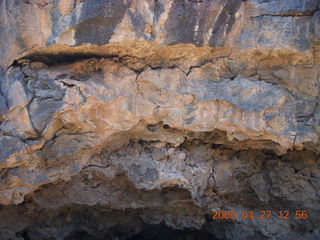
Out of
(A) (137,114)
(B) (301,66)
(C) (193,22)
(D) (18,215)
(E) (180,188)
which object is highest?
(C) (193,22)

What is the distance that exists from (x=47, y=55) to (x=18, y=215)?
144 centimetres

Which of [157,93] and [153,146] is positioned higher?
[157,93]

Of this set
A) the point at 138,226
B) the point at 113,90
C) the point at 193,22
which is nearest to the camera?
the point at 193,22

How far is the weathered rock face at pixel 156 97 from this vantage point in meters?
1.89

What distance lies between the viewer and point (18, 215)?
275 cm

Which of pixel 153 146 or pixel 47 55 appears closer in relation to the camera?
pixel 47 55

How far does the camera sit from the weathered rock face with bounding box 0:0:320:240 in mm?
1887

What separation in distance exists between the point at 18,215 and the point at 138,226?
46.9 inches

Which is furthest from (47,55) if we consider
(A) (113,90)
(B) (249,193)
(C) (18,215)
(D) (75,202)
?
(B) (249,193)

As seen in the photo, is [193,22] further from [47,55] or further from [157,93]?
[47,55]

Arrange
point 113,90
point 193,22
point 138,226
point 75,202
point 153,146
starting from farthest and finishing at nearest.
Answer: point 138,226
point 75,202
point 153,146
point 113,90
point 193,22

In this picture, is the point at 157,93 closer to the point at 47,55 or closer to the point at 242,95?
the point at 242,95

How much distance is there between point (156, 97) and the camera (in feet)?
6.90

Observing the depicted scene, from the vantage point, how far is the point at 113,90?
205 cm
